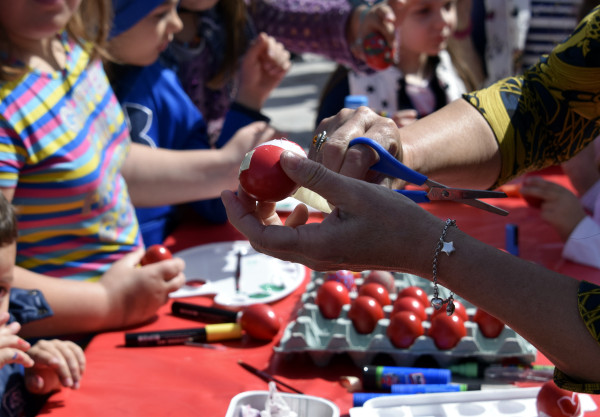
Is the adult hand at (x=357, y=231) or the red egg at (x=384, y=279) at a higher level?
the adult hand at (x=357, y=231)

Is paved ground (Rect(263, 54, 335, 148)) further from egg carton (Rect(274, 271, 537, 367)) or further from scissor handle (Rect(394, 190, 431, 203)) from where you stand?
scissor handle (Rect(394, 190, 431, 203))

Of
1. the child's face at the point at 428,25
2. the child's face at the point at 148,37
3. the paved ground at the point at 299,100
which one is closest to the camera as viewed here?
the child's face at the point at 148,37

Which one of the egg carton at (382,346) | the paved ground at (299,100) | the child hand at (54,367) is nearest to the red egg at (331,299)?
the egg carton at (382,346)

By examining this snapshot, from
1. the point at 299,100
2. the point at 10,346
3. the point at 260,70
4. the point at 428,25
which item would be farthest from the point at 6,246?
the point at 299,100

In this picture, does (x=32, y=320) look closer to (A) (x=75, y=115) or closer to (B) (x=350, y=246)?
(A) (x=75, y=115)

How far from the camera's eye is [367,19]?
82.2 inches

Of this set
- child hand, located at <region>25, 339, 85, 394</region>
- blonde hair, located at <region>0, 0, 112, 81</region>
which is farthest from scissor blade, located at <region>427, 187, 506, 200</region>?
blonde hair, located at <region>0, 0, 112, 81</region>

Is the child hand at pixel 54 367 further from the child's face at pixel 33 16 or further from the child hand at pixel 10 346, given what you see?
the child's face at pixel 33 16

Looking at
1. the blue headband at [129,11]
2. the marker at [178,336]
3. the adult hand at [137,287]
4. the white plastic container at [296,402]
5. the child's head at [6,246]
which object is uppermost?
the blue headband at [129,11]


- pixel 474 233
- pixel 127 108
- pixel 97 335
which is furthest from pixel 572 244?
pixel 127 108

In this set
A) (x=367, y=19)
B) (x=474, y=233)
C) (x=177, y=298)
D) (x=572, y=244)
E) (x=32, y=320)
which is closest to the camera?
(x=32, y=320)

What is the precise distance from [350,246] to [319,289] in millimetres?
523

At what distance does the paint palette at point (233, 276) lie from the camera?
4.84 feet

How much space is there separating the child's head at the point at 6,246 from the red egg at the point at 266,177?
20.4 inches
